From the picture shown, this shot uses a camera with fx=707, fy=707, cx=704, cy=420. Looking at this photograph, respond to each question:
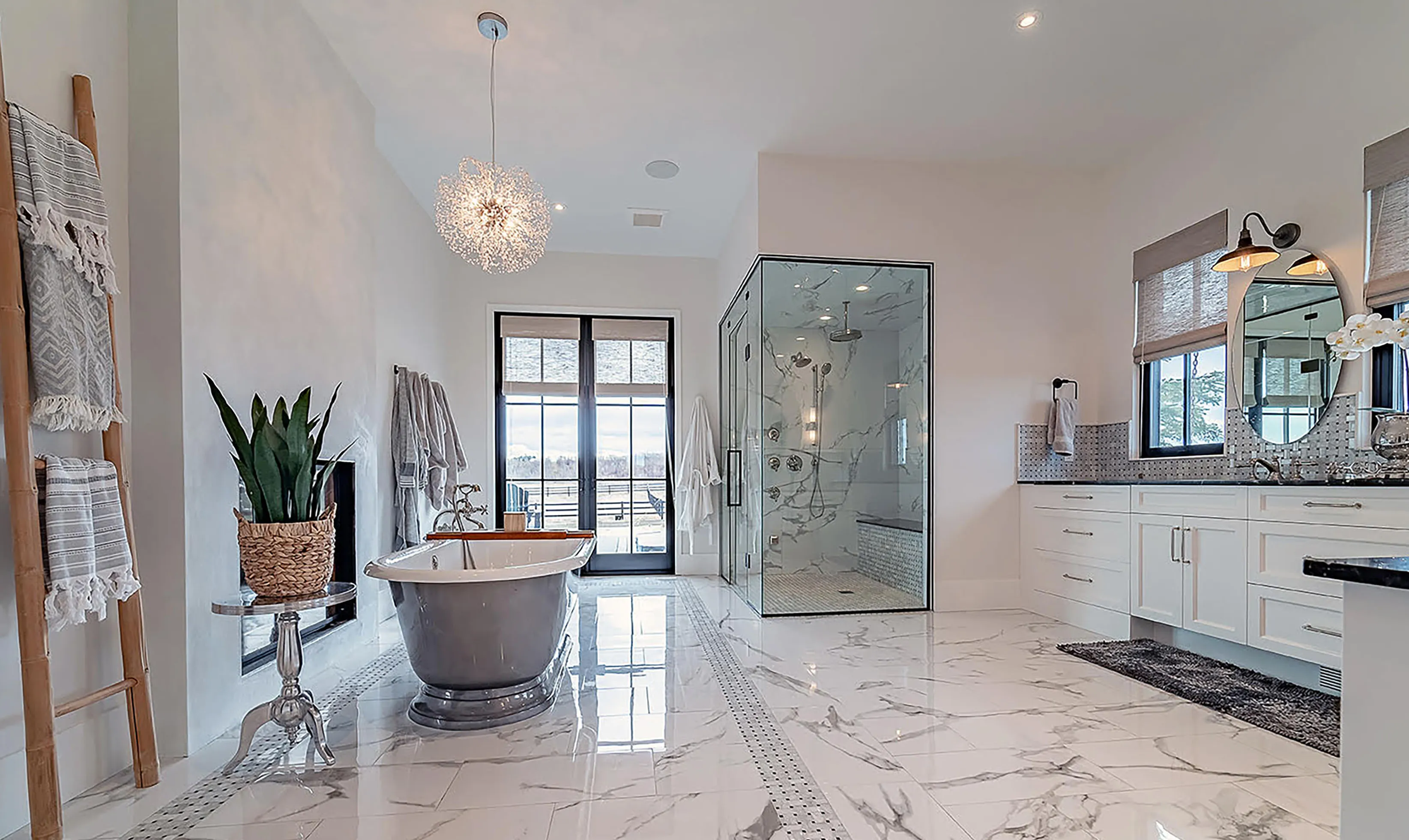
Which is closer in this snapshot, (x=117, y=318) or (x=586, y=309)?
(x=117, y=318)

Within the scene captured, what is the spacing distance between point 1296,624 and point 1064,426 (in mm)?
1877

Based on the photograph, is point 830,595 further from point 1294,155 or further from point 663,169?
point 1294,155

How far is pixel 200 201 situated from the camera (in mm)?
2396

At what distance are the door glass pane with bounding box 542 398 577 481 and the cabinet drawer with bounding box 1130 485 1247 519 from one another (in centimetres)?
433

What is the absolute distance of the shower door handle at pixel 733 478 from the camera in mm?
5207

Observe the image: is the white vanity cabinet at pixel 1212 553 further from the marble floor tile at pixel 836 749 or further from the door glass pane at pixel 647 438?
the door glass pane at pixel 647 438

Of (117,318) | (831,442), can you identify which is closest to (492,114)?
(117,318)

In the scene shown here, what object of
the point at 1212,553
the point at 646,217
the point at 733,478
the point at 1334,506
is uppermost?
the point at 646,217

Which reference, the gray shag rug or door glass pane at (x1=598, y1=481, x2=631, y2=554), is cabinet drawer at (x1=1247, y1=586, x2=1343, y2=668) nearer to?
the gray shag rug

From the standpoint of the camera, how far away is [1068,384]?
4.66 meters

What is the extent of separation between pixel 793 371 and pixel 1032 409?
1.58 meters

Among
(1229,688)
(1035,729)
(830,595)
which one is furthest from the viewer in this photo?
(830,595)

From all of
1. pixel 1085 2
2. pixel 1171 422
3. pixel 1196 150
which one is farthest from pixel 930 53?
pixel 1171 422

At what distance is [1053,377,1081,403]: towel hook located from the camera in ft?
15.2
